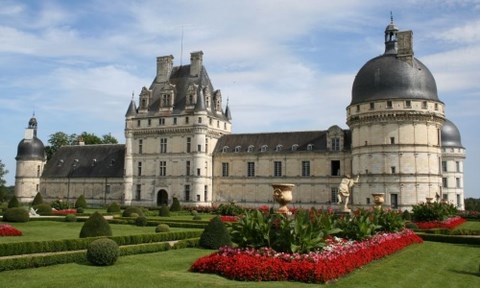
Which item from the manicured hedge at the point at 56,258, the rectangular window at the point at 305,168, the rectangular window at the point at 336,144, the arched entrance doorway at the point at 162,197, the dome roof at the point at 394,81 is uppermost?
the dome roof at the point at 394,81

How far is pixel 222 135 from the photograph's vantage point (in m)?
60.9

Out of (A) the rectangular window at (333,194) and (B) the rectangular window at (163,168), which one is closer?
(A) the rectangular window at (333,194)

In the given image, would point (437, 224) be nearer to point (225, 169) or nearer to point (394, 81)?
point (394, 81)

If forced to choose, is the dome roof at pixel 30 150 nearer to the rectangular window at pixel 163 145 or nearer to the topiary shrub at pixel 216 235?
the rectangular window at pixel 163 145

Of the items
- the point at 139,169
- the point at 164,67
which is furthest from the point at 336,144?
the point at 139,169

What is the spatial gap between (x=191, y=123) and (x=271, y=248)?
43796mm

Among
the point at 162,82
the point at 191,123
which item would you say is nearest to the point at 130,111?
the point at 162,82

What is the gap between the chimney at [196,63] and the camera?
199 feet

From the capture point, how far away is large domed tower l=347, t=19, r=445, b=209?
45.5 m

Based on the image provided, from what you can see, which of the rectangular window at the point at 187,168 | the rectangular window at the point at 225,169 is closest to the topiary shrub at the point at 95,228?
the rectangular window at the point at 187,168

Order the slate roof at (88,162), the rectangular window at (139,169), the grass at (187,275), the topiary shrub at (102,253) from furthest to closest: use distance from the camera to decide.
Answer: the slate roof at (88,162) < the rectangular window at (139,169) < the topiary shrub at (102,253) < the grass at (187,275)

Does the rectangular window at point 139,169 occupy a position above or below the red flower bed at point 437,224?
above

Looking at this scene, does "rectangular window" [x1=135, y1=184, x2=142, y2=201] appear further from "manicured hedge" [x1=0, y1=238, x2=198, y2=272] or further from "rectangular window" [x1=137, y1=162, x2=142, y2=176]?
"manicured hedge" [x1=0, y1=238, x2=198, y2=272]

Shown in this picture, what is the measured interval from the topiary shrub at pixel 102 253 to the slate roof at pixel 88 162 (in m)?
48.8
